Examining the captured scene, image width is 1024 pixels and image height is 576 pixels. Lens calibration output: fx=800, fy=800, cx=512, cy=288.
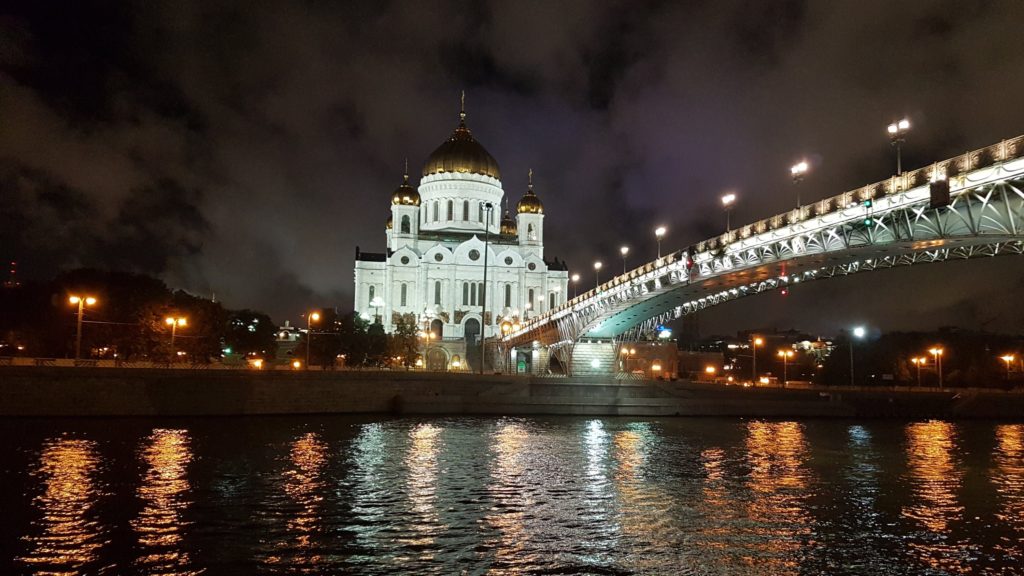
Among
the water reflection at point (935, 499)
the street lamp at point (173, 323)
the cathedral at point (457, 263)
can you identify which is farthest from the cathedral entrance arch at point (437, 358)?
the water reflection at point (935, 499)

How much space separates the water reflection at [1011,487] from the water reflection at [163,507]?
1655cm

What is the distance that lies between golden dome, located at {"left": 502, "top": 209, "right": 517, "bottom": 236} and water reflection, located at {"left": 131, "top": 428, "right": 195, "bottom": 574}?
84.7 m

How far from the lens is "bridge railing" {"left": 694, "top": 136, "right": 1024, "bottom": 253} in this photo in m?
Result: 26.7

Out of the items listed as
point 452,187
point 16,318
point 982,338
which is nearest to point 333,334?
point 16,318

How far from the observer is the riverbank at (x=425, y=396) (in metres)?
39.8

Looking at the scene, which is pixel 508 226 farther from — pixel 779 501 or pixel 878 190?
pixel 779 501

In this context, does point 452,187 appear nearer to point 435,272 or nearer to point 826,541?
point 435,272

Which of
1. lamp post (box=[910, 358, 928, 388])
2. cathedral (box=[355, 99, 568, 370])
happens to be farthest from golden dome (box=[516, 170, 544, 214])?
lamp post (box=[910, 358, 928, 388])

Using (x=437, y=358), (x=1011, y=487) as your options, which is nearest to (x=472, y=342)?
(x=437, y=358)

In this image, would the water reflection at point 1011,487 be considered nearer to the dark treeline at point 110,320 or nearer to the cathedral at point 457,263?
the dark treeline at point 110,320

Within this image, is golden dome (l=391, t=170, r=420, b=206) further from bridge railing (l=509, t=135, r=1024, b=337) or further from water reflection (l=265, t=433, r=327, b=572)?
water reflection (l=265, t=433, r=327, b=572)

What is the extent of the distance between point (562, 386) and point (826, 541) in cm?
3795

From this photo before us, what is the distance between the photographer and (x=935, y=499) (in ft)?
75.7

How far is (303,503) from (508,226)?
96885 millimetres
